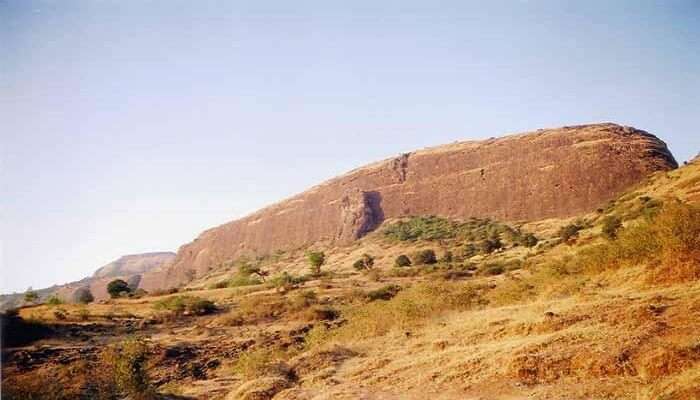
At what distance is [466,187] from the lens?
53875mm

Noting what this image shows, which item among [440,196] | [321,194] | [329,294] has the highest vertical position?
[321,194]

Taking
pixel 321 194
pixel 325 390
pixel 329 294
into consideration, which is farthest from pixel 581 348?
pixel 321 194

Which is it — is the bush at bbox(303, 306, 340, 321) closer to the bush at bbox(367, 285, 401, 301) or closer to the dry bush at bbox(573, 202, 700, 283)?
the bush at bbox(367, 285, 401, 301)

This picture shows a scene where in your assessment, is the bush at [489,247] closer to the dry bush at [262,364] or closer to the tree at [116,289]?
the dry bush at [262,364]

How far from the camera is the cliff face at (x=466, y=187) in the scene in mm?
44219

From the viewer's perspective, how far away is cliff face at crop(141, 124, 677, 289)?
44.2 meters

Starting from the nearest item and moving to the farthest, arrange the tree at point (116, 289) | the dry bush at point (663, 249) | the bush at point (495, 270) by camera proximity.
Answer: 1. the dry bush at point (663, 249)
2. the bush at point (495, 270)
3. the tree at point (116, 289)

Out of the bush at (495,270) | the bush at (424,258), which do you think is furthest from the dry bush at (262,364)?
the bush at (424,258)

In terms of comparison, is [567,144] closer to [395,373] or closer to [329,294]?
[329,294]

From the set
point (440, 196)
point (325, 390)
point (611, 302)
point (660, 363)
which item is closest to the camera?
point (660, 363)

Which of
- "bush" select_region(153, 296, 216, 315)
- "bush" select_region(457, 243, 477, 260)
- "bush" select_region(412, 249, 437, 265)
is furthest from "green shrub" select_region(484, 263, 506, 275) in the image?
"bush" select_region(153, 296, 216, 315)

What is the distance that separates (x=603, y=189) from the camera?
4278 cm

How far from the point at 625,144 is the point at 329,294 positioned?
4030cm

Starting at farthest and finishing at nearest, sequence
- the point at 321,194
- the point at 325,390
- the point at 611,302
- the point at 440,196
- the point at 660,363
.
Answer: the point at 321,194 < the point at 440,196 < the point at 611,302 < the point at 325,390 < the point at 660,363
